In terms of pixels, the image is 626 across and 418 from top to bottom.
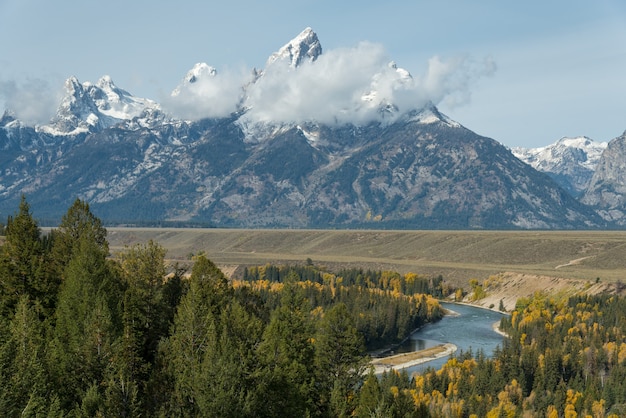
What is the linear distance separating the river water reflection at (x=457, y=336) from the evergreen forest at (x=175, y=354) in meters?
36.2

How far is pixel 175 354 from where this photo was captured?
53.0m

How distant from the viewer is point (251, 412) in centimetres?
4838

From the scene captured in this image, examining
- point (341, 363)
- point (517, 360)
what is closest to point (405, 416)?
point (341, 363)

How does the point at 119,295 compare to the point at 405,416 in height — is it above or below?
above

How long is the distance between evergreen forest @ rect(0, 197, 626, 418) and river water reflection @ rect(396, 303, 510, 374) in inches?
1424

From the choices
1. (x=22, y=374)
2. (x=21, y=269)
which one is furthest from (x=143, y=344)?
(x=22, y=374)

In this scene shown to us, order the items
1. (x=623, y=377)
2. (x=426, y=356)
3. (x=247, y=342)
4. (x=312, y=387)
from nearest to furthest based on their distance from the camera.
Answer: (x=247, y=342), (x=312, y=387), (x=623, y=377), (x=426, y=356)

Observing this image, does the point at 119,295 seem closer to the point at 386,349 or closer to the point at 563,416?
the point at 563,416

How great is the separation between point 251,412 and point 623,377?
86.9 metres

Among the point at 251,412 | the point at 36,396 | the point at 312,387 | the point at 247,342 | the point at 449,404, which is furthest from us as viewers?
the point at 449,404

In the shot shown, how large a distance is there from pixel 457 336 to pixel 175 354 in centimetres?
12697

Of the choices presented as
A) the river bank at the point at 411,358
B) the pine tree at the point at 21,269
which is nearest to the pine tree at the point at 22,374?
the pine tree at the point at 21,269

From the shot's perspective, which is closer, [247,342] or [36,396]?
[36,396]

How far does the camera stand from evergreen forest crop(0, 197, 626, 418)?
46500mm
